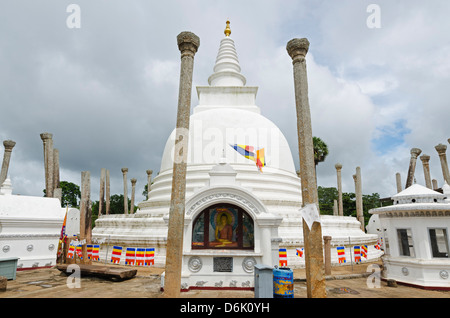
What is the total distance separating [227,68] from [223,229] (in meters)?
21.3

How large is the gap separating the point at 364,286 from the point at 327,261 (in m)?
2.13

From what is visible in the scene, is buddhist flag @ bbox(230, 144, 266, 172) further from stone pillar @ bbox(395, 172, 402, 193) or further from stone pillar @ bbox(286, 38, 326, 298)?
stone pillar @ bbox(395, 172, 402, 193)

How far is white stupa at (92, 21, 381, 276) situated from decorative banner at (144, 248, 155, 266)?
23 cm

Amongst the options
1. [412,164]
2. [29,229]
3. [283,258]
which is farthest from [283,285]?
[412,164]

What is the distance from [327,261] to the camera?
12.4 meters

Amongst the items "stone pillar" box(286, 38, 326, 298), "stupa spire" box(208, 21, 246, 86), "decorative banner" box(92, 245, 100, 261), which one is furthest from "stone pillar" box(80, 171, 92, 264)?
"stupa spire" box(208, 21, 246, 86)

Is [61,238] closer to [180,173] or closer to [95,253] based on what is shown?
[95,253]

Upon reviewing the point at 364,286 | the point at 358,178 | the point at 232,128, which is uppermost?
the point at 232,128

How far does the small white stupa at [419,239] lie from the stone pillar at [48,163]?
791 inches

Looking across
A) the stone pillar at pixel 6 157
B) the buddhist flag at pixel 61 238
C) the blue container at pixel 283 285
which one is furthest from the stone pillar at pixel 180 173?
the stone pillar at pixel 6 157

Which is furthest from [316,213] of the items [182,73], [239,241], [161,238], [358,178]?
[358,178]

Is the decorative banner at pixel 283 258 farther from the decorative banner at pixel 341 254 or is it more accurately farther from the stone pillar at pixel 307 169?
the stone pillar at pixel 307 169

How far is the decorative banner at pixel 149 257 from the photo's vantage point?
47.0 feet
